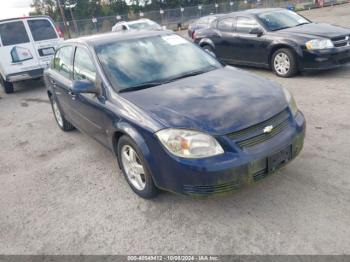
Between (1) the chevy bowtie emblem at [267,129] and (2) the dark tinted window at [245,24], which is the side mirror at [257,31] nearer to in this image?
(2) the dark tinted window at [245,24]

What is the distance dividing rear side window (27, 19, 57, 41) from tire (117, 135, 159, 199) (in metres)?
7.15

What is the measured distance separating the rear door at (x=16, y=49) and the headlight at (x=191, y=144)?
300 inches

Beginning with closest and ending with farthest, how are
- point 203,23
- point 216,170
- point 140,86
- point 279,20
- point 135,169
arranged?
point 216,170 < point 135,169 < point 140,86 < point 279,20 < point 203,23

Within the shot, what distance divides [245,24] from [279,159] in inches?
236

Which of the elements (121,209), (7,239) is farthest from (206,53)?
(7,239)

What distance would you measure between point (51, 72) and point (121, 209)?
10.4 ft

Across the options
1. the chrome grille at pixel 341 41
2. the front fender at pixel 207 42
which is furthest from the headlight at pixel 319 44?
the front fender at pixel 207 42

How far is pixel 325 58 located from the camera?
653cm

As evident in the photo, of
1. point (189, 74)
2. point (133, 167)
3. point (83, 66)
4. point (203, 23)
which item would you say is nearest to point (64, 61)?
point (83, 66)

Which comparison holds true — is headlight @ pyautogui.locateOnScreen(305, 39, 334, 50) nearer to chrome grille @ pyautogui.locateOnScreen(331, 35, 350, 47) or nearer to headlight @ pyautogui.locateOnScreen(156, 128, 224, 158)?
chrome grille @ pyautogui.locateOnScreen(331, 35, 350, 47)

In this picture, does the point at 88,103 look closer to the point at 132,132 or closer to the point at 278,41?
the point at 132,132

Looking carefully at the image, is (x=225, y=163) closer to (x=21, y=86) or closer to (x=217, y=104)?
(x=217, y=104)

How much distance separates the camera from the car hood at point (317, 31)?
6.73 metres

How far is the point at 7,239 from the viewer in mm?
3105
